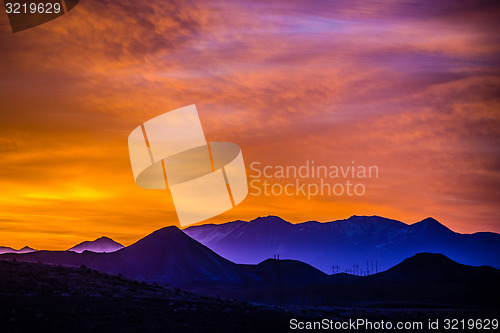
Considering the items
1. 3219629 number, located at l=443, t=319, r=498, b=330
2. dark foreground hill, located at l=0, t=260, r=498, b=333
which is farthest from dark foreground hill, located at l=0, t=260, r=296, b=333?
3219629 number, located at l=443, t=319, r=498, b=330

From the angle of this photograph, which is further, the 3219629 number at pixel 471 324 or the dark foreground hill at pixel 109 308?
the 3219629 number at pixel 471 324

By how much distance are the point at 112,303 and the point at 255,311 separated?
10.8 metres

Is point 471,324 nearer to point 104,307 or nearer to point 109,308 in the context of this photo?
point 109,308

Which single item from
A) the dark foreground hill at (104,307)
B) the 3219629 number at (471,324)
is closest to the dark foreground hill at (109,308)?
the dark foreground hill at (104,307)

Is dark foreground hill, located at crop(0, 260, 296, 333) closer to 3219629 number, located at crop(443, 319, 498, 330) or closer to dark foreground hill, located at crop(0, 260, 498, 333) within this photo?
dark foreground hill, located at crop(0, 260, 498, 333)

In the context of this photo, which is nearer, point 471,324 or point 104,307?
point 104,307

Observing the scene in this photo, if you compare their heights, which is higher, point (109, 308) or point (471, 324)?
point (109, 308)

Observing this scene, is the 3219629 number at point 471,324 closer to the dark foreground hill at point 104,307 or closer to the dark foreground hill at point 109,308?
the dark foreground hill at point 109,308

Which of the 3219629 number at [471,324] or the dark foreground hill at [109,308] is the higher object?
the dark foreground hill at [109,308]

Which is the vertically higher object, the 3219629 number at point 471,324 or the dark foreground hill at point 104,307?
the dark foreground hill at point 104,307

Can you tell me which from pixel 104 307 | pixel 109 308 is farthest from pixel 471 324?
pixel 104 307

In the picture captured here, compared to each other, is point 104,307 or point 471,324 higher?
point 104,307

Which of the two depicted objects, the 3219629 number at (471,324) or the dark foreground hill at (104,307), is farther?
the 3219629 number at (471,324)

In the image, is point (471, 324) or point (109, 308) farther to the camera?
point (471, 324)
